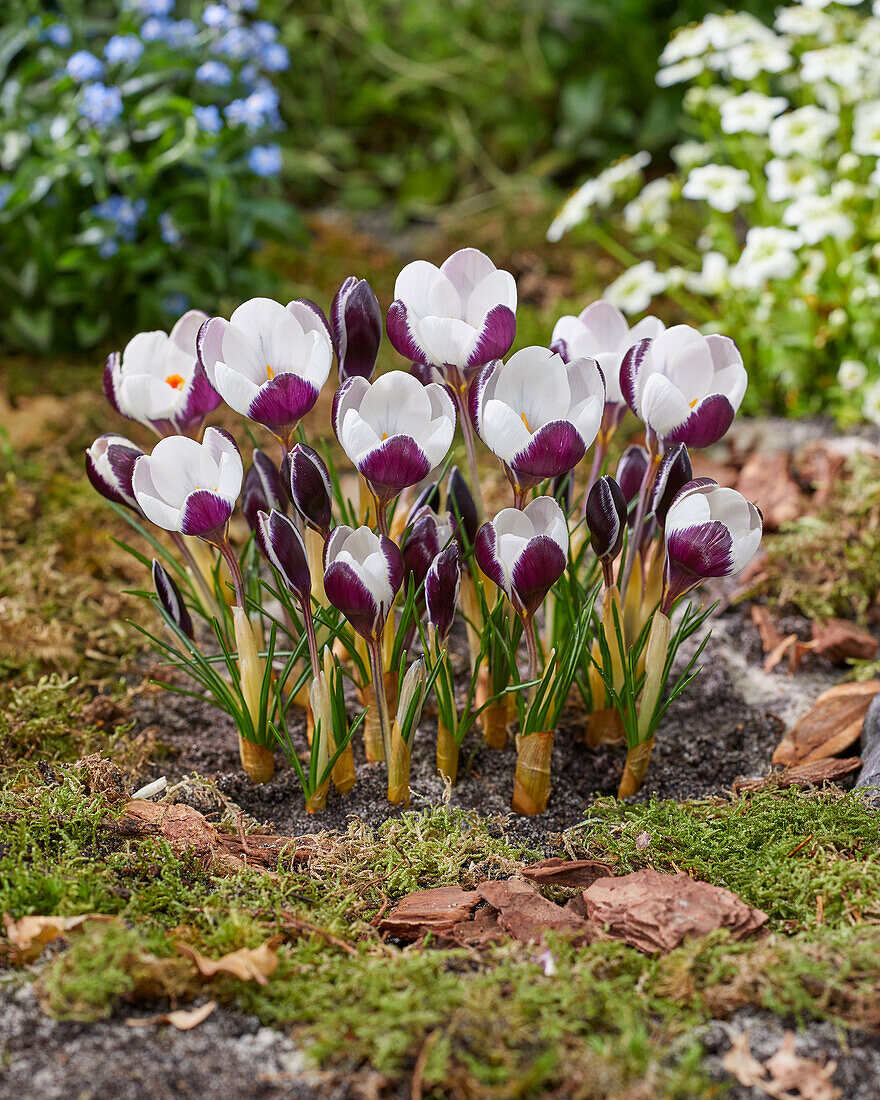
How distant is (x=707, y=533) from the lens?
51.0 inches

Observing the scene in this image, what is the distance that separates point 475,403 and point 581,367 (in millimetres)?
175

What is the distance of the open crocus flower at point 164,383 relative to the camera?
1.50 metres

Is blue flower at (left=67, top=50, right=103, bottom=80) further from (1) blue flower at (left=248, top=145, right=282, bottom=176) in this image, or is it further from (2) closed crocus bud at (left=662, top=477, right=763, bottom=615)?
(2) closed crocus bud at (left=662, top=477, right=763, bottom=615)

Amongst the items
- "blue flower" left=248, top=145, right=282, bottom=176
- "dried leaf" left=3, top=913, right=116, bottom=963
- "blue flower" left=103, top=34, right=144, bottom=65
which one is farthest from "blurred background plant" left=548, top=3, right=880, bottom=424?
"dried leaf" left=3, top=913, right=116, bottom=963

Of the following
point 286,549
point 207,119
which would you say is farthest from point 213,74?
point 286,549

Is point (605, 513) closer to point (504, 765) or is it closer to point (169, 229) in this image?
point (504, 765)

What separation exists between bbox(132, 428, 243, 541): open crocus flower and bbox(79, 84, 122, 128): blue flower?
1.96 metres

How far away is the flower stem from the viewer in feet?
4.65

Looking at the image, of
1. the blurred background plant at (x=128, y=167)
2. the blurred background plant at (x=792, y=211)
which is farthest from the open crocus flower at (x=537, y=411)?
the blurred background plant at (x=128, y=167)

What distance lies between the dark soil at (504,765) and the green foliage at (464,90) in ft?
10.8

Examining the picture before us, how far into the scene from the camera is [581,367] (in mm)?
1405

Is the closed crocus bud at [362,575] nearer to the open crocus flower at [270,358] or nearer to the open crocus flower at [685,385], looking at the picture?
the open crocus flower at [270,358]

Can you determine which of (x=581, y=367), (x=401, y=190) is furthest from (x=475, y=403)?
(x=401, y=190)

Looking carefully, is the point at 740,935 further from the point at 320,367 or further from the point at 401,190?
the point at 401,190
